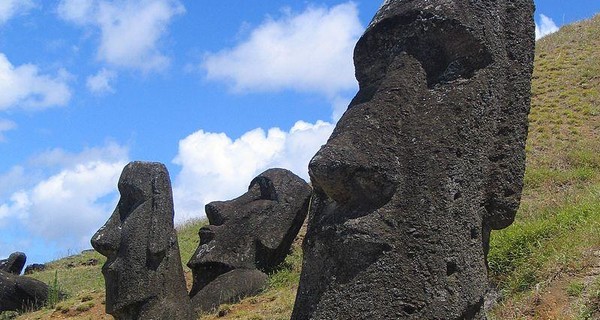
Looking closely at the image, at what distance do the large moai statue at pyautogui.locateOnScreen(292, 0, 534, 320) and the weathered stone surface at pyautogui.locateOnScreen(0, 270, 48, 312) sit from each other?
1140cm

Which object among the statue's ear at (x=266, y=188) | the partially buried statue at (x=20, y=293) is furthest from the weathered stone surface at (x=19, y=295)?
the statue's ear at (x=266, y=188)

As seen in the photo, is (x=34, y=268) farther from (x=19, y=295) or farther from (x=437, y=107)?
(x=437, y=107)

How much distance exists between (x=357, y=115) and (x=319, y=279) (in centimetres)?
90

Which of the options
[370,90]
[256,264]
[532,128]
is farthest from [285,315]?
[532,128]

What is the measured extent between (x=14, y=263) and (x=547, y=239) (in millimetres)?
11487

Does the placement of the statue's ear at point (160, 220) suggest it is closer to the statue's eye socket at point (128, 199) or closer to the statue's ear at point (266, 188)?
the statue's eye socket at point (128, 199)

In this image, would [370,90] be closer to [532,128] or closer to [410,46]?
[410,46]

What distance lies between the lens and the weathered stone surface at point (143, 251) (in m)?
9.05

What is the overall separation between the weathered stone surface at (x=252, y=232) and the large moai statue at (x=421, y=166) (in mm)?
7626

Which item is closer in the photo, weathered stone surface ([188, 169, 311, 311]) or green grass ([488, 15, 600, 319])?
green grass ([488, 15, 600, 319])

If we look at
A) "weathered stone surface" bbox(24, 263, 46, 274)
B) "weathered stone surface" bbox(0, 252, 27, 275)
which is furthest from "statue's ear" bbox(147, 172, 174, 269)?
"weathered stone surface" bbox(24, 263, 46, 274)

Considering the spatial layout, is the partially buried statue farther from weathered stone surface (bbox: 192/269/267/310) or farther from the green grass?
the green grass

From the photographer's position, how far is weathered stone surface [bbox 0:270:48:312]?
14.4 meters

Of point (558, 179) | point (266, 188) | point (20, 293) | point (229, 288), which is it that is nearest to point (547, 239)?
point (229, 288)
